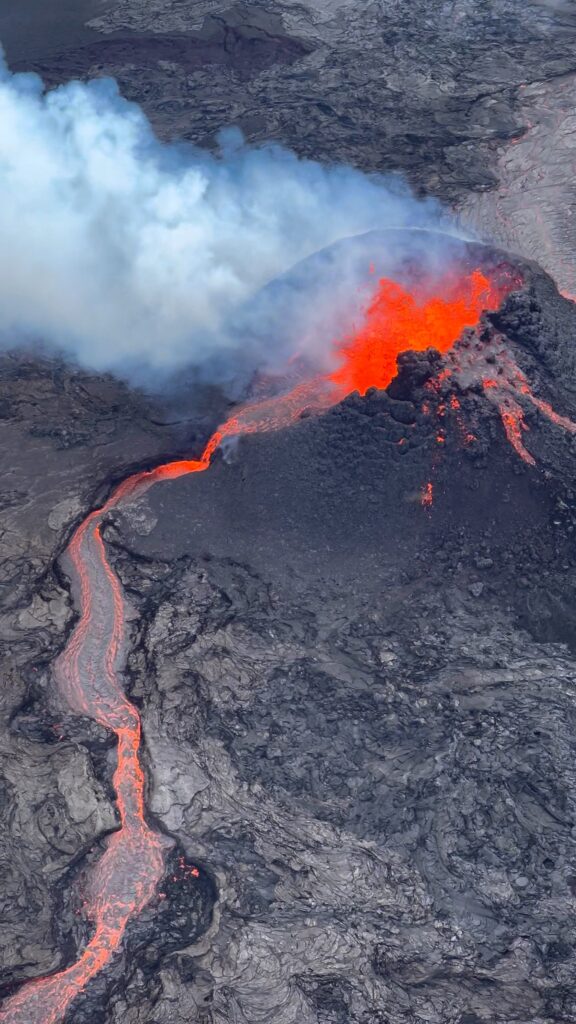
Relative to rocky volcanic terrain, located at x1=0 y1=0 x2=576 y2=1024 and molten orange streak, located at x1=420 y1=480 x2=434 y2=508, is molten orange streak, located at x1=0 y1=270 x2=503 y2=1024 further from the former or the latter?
rocky volcanic terrain, located at x1=0 y1=0 x2=576 y2=1024

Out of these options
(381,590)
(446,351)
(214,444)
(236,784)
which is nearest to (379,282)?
(446,351)

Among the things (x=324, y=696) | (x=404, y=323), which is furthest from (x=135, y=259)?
(x=324, y=696)

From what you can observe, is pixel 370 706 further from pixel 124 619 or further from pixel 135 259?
pixel 135 259

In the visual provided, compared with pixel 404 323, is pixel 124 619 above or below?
below

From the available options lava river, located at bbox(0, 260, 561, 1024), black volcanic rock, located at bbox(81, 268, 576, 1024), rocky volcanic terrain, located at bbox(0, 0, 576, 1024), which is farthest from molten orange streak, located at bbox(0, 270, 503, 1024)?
black volcanic rock, located at bbox(81, 268, 576, 1024)

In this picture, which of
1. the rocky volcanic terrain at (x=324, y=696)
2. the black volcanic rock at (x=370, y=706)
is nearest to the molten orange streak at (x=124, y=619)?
the rocky volcanic terrain at (x=324, y=696)

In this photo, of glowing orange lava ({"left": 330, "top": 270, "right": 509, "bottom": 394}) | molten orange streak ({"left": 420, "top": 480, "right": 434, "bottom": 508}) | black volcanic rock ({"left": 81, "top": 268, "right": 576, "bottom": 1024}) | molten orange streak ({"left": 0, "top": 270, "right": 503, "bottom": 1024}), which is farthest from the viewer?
glowing orange lava ({"left": 330, "top": 270, "right": 509, "bottom": 394})
